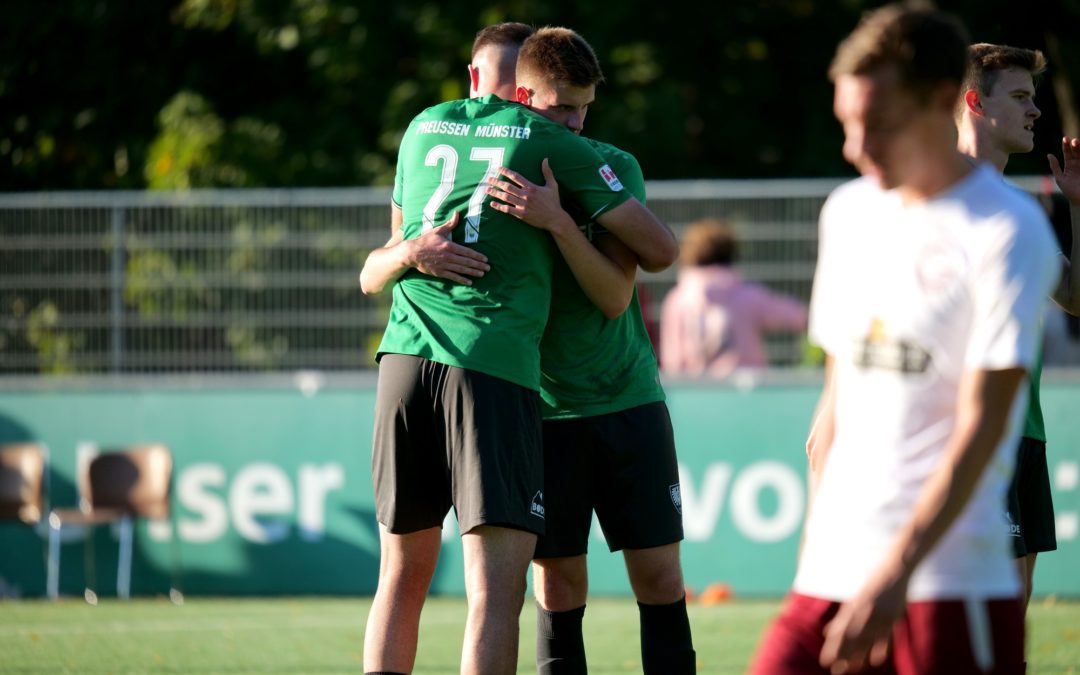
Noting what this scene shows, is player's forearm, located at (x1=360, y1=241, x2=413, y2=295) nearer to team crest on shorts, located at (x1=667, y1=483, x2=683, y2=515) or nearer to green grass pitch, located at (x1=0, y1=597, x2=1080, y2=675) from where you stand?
team crest on shorts, located at (x1=667, y1=483, x2=683, y2=515)

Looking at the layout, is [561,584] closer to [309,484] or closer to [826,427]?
[826,427]

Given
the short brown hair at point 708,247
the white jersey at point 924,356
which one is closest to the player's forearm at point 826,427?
the white jersey at point 924,356

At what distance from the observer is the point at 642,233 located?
448 cm

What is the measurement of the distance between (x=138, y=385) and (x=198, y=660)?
3915 millimetres

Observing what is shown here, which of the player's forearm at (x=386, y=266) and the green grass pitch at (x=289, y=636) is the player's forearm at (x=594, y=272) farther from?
the green grass pitch at (x=289, y=636)

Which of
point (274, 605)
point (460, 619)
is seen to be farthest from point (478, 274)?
point (274, 605)

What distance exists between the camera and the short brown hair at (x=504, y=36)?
480cm

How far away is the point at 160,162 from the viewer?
15508 millimetres

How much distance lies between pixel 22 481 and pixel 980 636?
925cm

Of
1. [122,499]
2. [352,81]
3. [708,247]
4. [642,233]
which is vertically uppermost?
[352,81]

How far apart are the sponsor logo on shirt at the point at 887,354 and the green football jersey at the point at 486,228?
1.59m

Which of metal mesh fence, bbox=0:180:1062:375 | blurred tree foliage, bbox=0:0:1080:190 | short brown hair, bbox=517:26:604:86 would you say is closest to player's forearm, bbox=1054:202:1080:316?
short brown hair, bbox=517:26:604:86

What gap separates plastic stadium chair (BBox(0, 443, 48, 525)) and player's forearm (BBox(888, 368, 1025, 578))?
9205 mm

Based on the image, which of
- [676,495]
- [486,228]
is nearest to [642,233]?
[486,228]
